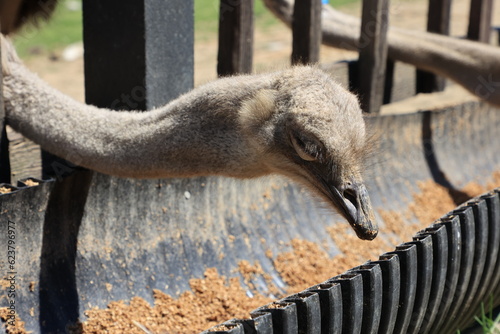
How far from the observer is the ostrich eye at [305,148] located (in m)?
2.20

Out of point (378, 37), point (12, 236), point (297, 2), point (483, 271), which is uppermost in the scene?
point (297, 2)

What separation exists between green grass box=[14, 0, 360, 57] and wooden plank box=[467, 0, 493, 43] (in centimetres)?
454

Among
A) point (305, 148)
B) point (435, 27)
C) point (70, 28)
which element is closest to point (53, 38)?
point (70, 28)

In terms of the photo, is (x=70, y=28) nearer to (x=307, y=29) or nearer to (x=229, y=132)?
(x=307, y=29)

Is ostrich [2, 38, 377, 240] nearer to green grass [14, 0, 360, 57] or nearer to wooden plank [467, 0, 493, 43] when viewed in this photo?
wooden plank [467, 0, 493, 43]

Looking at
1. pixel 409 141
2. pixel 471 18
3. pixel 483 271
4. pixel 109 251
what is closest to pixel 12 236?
pixel 109 251

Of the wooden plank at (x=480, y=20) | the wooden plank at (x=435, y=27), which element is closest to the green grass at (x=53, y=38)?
the wooden plank at (x=435, y=27)

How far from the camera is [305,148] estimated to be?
222 centimetres

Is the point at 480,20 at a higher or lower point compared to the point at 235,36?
lower

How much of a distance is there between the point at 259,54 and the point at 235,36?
5.20 m

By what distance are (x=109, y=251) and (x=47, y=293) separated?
1.11ft

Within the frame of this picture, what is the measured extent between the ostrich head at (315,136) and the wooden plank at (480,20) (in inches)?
157

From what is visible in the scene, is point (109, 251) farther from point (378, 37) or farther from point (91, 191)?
point (378, 37)

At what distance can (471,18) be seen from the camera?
598 centimetres
